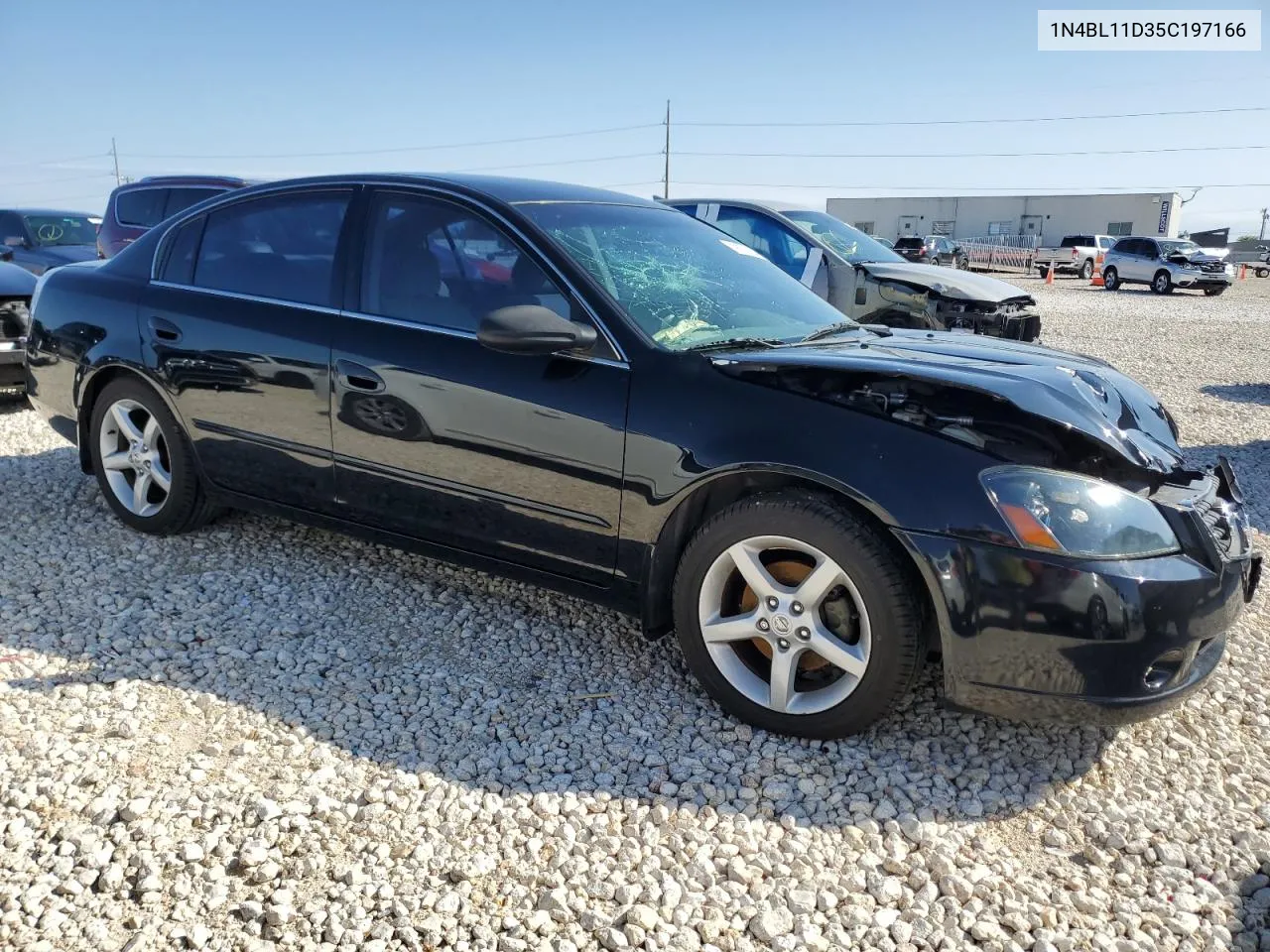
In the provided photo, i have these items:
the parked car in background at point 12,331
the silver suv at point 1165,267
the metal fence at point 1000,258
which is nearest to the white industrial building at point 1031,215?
the metal fence at point 1000,258

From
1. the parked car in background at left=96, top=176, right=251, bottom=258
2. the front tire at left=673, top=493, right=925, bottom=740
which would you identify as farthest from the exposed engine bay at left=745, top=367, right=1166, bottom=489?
the parked car in background at left=96, top=176, right=251, bottom=258

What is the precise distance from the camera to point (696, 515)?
300cm

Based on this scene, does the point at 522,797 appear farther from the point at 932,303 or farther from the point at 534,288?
the point at 932,303

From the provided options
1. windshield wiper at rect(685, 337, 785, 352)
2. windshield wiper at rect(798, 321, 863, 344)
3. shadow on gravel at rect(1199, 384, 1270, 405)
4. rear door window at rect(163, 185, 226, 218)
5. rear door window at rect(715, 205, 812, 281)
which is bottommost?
shadow on gravel at rect(1199, 384, 1270, 405)

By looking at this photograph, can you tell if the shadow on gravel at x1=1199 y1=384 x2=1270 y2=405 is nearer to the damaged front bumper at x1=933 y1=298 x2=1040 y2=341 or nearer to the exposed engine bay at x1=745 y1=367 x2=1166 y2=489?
the damaged front bumper at x1=933 y1=298 x2=1040 y2=341

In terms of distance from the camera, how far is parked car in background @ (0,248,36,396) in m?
6.71

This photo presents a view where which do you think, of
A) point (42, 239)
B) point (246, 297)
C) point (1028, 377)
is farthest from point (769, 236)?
point (42, 239)

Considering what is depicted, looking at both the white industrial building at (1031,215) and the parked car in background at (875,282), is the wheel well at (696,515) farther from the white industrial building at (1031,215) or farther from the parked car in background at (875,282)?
the white industrial building at (1031,215)

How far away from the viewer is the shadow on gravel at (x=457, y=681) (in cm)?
272

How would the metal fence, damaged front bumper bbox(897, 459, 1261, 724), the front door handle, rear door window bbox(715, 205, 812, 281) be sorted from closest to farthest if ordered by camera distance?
damaged front bumper bbox(897, 459, 1261, 724) < the front door handle < rear door window bbox(715, 205, 812, 281) < the metal fence

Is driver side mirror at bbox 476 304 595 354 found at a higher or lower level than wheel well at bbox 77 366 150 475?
higher

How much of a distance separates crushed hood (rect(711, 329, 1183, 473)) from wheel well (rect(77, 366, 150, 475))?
9.36 feet

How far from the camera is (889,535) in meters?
2.67

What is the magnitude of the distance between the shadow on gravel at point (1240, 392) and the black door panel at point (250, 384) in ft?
29.1
